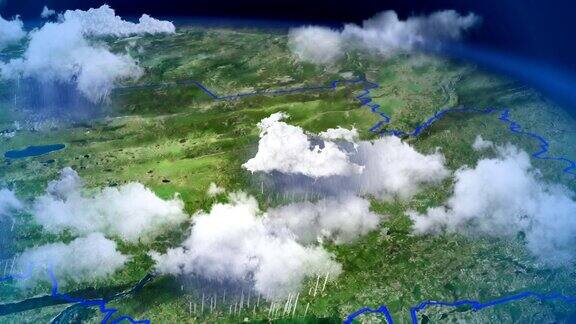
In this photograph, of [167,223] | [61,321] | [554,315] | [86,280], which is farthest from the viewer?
[167,223]

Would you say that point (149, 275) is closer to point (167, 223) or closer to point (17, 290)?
point (167, 223)

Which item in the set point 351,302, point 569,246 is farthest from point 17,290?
point 569,246

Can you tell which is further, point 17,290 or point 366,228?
point 366,228

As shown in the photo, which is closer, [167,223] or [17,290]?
[17,290]

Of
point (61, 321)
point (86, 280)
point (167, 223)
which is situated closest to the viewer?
point (61, 321)

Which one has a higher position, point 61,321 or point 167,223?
point 167,223

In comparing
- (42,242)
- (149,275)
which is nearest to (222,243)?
(149,275)

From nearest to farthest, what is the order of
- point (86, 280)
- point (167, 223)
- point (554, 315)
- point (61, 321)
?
point (554, 315)
point (61, 321)
point (86, 280)
point (167, 223)

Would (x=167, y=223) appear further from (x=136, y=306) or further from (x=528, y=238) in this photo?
(x=528, y=238)

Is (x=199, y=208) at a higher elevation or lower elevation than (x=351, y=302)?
higher
